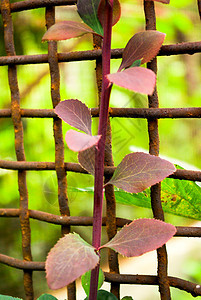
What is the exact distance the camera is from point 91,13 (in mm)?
296

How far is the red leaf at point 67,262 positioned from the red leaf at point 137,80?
0.13 meters

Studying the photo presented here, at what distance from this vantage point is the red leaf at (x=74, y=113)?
11.7 inches

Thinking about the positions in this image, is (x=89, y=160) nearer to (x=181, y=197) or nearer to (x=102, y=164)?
(x=102, y=164)

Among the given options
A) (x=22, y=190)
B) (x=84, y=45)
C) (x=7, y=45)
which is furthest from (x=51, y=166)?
(x=84, y=45)

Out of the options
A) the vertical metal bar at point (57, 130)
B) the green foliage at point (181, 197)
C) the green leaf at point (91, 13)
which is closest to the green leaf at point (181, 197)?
the green foliage at point (181, 197)

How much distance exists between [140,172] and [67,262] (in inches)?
4.2

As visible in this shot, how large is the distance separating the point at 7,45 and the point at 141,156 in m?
0.27

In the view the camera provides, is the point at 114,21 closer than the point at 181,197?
Yes

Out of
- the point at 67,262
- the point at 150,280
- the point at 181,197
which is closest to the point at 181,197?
the point at 181,197

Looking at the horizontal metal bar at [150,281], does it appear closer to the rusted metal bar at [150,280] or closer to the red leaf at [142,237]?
the rusted metal bar at [150,280]

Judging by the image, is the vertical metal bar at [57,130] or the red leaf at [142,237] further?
the vertical metal bar at [57,130]

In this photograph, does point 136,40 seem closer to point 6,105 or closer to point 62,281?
point 62,281

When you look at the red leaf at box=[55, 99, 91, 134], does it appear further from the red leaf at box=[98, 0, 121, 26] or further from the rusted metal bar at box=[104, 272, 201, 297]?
the rusted metal bar at box=[104, 272, 201, 297]

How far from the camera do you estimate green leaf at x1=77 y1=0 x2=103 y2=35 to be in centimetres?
29
